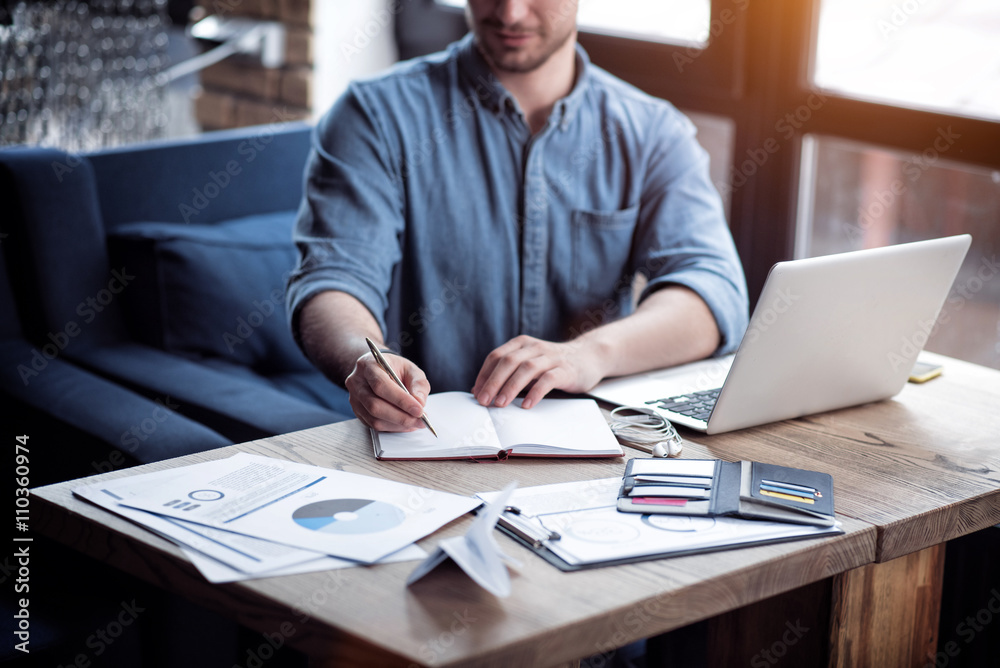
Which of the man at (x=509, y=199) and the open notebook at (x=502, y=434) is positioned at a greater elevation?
the man at (x=509, y=199)

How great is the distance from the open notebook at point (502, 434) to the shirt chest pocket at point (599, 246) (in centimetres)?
51

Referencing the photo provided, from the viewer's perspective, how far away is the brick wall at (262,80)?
8.89ft

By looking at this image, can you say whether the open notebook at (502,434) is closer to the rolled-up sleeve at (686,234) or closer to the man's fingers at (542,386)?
the man's fingers at (542,386)

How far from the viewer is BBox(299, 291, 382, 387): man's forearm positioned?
135cm

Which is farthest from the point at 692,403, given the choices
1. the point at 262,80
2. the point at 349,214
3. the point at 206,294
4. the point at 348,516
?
the point at 262,80

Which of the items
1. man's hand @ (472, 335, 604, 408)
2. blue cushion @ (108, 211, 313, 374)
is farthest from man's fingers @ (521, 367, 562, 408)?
blue cushion @ (108, 211, 313, 374)

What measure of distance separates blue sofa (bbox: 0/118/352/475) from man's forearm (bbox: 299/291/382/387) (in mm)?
176

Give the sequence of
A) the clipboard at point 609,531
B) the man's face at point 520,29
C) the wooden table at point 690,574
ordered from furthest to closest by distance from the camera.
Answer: the man's face at point 520,29 → the clipboard at point 609,531 → the wooden table at point 690,574

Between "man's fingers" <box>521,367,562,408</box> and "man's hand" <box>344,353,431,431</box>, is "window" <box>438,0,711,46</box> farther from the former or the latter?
"man's hand" <box>344,353,431,431</box>

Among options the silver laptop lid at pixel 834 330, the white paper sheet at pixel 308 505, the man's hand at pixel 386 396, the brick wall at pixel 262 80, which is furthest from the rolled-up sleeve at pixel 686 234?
the brick wall at pixel 262 80

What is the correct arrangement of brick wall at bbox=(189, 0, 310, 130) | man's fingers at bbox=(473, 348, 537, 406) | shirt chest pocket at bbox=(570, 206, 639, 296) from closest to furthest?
man's fingers at bbox=(473, 348, 537, 406), shirt chest pocket at bbox=(570, 206, 639, 296), brick wall at bbox=(189, 0, 310, 130)

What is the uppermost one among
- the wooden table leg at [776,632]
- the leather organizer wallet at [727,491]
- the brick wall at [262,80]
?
the brick wall at [262,80]

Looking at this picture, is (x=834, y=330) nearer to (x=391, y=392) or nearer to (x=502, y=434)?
(x=502, y=434)

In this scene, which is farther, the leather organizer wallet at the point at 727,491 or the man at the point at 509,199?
the man at the point at 509,199
